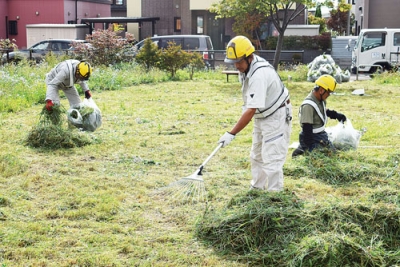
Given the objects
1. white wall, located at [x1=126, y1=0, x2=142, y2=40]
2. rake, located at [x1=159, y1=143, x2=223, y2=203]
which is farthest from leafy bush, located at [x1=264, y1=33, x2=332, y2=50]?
rake, located at [x1=159, y1=143, x2=223, y2=203]

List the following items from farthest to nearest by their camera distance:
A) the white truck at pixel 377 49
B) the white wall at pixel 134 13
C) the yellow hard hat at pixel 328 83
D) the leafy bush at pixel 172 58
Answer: the white wall at pixel 134 13, the white truck at pixel 377 49, the leafy bush at pixel 172 58, the yellow hard hat at pixel 328 83

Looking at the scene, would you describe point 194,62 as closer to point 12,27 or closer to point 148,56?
point 148,56

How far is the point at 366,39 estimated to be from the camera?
72.0 feet

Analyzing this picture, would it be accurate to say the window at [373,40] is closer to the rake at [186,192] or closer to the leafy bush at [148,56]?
the leafy bush at [148,56]

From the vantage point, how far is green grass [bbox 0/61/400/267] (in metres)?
4.24

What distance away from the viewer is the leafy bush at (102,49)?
1973 cm

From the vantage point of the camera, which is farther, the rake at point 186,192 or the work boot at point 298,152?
the work boot at point 298,152

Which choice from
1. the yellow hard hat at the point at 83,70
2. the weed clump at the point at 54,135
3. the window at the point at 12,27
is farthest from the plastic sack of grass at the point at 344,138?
the window at the point at 12,27

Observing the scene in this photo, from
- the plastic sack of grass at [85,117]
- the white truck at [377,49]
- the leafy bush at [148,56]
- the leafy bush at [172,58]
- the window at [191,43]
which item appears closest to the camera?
the plastic sack of grass at [85,117]

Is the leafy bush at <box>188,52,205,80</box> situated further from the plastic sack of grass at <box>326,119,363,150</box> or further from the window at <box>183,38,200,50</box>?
the plastic sack of grass at <box>326,119,363,150</box>

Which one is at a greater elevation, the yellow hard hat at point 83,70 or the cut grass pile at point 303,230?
the yellow hard hat at point 83,70

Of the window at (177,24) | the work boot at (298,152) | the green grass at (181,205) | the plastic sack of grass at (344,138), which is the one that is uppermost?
the window at (177,24)

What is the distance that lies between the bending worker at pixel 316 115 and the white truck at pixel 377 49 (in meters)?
15.3

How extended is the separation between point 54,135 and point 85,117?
0.95 m
